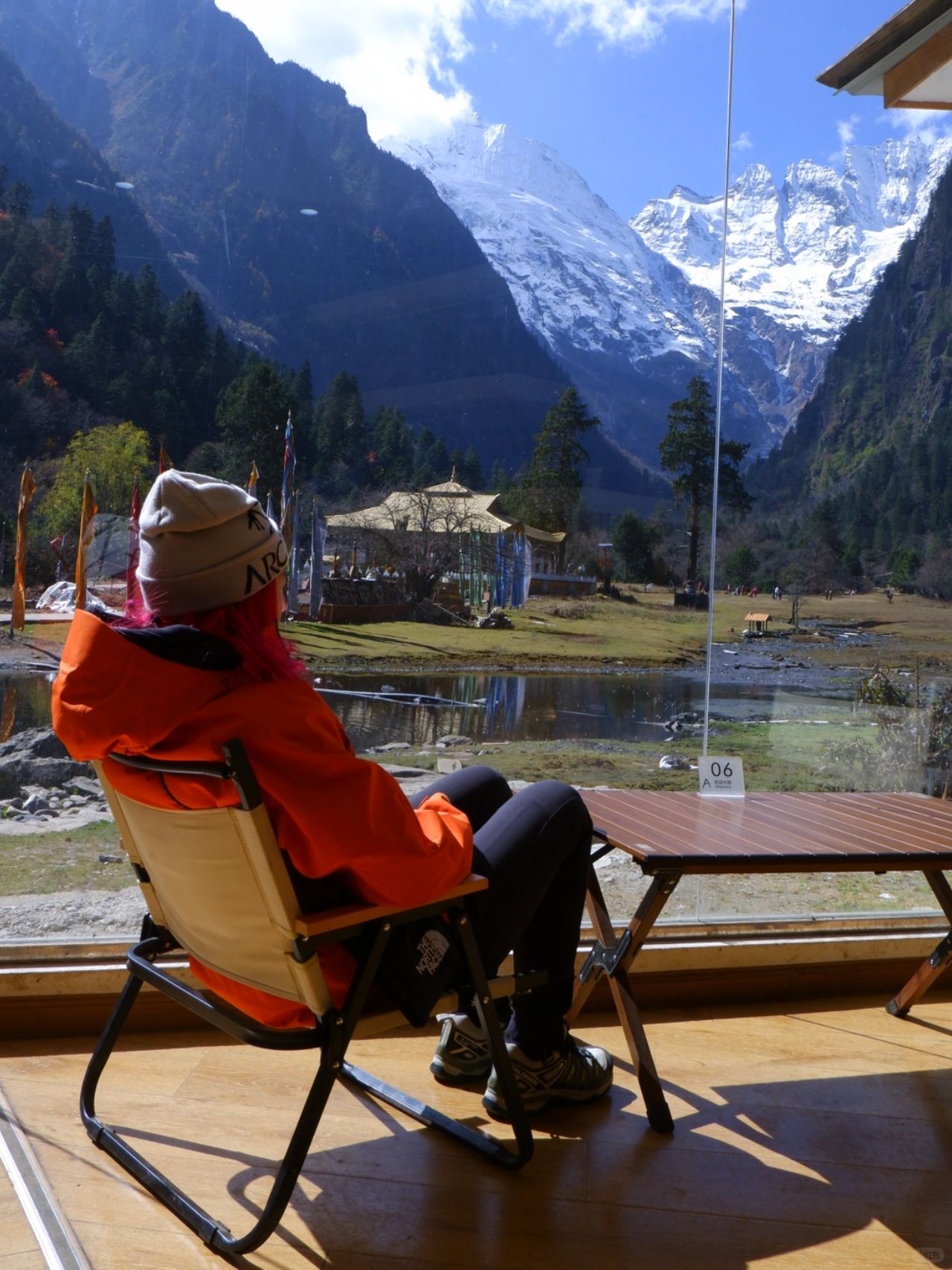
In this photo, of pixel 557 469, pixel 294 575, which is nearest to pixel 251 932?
pixel 294 575

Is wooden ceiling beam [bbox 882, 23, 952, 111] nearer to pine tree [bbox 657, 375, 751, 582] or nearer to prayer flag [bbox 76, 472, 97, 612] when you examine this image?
pine tree [bbox 657, 375, 751, 582]

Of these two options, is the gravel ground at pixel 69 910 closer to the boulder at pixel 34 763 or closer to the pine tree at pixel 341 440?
the boulder at pixel 34 763

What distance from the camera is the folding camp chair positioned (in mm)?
1566

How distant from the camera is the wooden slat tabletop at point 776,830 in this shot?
7.05ft

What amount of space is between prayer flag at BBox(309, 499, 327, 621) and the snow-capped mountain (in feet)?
3.12

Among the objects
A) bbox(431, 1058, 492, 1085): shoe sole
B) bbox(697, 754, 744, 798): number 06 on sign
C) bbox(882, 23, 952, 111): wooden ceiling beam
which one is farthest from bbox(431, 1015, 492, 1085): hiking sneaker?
bbox(882, 23, 952, 111): wooden ceiling beam

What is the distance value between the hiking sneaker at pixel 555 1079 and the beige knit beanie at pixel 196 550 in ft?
3.53

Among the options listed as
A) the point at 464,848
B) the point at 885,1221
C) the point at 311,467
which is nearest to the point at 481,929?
the point at 464,848

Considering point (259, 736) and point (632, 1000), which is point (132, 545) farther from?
point (632, 1000)

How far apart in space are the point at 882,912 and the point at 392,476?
1816mm

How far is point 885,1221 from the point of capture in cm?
188

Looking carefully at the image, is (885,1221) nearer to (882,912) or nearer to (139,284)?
(882,912)

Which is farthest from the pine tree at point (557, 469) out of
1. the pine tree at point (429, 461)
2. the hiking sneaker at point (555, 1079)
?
the hiking sneaker at point (555, 1079)

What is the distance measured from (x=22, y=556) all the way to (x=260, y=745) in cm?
152
